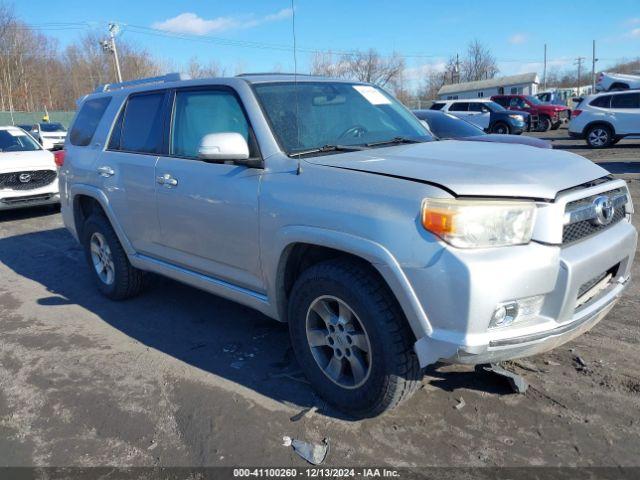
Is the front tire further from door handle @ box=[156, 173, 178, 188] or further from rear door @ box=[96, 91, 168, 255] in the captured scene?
rear door @ box=[96, 91, 168, 255]

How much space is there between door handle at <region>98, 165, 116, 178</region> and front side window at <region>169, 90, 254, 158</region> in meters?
0.84

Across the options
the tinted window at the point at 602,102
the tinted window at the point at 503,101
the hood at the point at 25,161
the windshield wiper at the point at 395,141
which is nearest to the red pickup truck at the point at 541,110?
the tinted window at the point at 503,101

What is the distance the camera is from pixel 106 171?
4.63 metres

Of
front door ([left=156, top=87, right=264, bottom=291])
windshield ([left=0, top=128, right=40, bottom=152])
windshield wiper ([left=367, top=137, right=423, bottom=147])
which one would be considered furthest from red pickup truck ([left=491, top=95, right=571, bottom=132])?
front door ([left=156, top=87, right=264, bottom=291])

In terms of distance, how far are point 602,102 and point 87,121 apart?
1623 centimetres

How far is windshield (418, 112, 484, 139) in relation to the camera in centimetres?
828

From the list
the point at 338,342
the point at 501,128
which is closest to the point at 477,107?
the point at 501,128

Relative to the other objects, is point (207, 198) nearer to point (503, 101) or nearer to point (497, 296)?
point (497, 296)

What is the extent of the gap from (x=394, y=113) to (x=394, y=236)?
1914 mm

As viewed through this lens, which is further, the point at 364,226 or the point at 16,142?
the point at 16,142

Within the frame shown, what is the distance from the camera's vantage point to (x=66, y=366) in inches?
154

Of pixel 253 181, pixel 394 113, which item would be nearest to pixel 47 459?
pixel 253 181

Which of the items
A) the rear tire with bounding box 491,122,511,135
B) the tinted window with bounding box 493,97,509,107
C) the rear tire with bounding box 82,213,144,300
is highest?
the tinted window with bounding box 493,97,509,107

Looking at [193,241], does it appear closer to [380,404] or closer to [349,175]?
[349,175]
